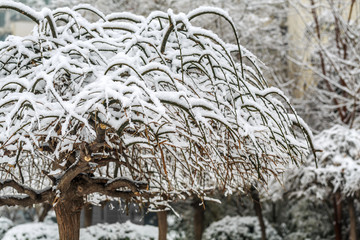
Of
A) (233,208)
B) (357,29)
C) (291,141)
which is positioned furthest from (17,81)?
(233,208)

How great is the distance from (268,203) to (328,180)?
4.88m

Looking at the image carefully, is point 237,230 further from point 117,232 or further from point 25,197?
point 25,197

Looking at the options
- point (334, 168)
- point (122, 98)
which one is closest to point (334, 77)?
point (334, 168)

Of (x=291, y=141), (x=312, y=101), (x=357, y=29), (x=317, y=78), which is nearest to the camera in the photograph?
(x=291, y=141)

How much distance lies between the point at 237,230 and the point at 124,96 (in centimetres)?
1037

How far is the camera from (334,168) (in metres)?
8.56

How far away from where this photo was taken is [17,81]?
9.98 ft

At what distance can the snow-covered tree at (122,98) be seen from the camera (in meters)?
2.80

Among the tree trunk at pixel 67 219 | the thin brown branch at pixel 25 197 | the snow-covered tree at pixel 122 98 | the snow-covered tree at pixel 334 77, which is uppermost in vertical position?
the snow-covered tree at pixel 334 77

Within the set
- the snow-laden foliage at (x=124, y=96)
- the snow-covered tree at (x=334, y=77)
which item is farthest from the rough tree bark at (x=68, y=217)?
the snow-covered tree at (x=334, y=77)

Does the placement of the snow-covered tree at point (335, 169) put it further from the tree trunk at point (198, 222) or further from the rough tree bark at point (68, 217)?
the rough tree bark at point (68, 217)

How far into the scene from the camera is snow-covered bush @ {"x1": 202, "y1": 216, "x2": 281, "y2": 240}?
12414mm

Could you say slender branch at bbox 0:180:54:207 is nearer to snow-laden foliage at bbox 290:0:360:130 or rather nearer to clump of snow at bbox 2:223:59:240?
clump of snow at bbox 2:223:59:240

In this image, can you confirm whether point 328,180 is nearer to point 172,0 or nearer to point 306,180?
point 306,180
